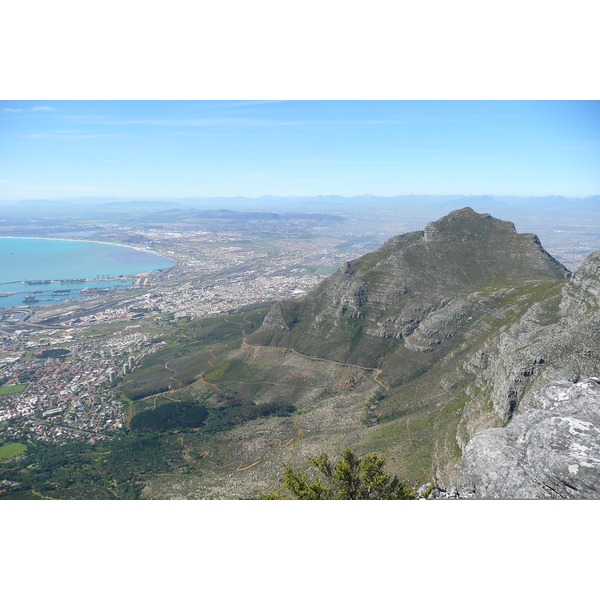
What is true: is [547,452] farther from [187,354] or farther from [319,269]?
[319,269]

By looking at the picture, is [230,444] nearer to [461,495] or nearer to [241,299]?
[461,495]

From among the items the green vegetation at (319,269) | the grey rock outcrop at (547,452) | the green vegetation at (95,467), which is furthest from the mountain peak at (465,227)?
the green vegetation at (319,269)

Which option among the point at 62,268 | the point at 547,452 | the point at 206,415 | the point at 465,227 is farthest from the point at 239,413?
the point at 62,268

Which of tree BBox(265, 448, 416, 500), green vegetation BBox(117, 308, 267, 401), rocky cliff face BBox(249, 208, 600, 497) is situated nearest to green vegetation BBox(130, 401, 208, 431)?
green vegetation BBox(117, 308, 267, 401)

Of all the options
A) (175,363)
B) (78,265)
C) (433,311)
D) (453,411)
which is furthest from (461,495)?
(78,265)

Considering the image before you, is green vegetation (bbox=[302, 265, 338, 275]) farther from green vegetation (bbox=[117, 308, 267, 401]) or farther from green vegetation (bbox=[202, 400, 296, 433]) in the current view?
green vegetation (bbox=[202, 400, 296, 433])

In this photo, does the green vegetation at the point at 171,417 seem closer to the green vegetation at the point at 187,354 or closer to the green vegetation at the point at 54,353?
the green vegetation at the point at 187,354
